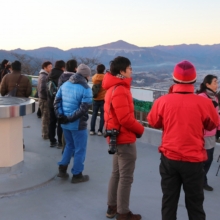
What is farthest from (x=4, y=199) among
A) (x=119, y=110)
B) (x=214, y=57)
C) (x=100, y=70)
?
(x=214, y=57)

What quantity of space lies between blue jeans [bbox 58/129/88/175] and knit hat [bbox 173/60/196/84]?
6.74 feet

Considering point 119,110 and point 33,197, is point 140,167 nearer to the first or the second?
point 33,197

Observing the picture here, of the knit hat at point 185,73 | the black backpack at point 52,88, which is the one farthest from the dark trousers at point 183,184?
the black backpack at point 52,88

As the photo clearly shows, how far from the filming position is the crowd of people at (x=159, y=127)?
10.00ft

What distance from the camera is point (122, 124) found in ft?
11.6

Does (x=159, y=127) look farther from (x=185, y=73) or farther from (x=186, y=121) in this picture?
(x=185, y=73)

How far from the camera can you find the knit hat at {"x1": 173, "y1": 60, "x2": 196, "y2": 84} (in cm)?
309

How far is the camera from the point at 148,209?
417cm

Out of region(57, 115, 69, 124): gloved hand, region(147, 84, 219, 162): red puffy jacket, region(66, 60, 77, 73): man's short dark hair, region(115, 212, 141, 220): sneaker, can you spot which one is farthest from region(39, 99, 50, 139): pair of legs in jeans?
region(147, 84, 219, 162): red puffy jacket

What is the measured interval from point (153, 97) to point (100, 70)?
4.29ft

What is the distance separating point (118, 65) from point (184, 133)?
1.06 metres

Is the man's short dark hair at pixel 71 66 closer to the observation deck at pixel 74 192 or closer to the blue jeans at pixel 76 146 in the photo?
the blue jeans at pixel 76 146

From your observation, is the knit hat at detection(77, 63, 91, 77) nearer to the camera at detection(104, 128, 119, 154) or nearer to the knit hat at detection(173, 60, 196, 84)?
the camera at detection(104, 128, 119, 154)

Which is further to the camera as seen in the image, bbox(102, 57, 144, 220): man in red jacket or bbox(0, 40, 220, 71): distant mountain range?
bbox(0, 40, 220, 71): distant mountain range
